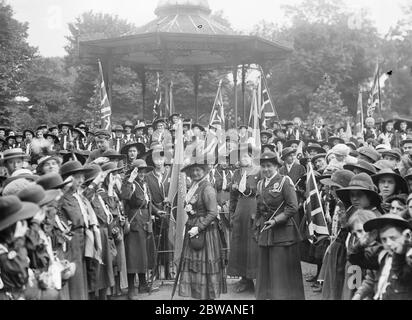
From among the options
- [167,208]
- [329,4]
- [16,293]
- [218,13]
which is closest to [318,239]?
[167,208]

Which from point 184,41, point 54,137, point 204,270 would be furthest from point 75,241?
point 184,41

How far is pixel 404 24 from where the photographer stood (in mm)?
42594

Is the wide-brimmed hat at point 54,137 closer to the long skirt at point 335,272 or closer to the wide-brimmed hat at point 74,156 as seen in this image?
the wide-brimmed hat at point 74,156

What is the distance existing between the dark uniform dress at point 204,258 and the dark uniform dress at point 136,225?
1119mm

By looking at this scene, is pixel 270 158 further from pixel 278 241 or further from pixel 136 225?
pixel 136 225

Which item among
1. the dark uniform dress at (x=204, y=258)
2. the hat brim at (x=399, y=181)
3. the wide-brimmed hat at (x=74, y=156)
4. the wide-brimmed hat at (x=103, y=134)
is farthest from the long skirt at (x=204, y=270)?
the wide-brimmed hat at (x=103, y=134)

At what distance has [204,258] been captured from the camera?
740 centimetres

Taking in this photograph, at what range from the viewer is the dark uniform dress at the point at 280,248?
744 centimetres

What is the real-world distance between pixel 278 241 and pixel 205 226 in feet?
3.49

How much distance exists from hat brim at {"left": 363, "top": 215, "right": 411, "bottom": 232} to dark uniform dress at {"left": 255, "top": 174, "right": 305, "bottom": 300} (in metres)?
2.32

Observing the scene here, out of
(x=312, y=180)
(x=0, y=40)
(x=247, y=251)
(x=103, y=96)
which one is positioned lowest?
(x=247, y=251)

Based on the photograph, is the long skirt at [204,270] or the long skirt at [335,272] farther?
the long skirt at [204,270]
